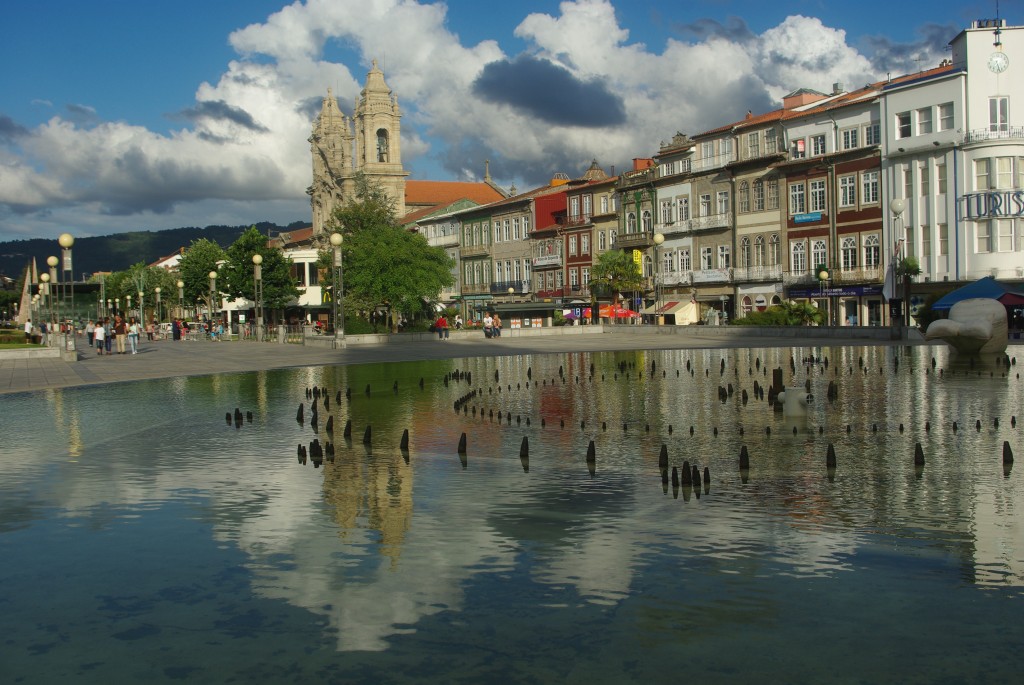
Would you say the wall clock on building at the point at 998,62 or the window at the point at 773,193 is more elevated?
the wall clock on building at the point at 998,62

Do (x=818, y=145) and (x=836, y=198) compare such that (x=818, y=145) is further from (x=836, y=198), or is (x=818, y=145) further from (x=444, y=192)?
(x=444, y=192)

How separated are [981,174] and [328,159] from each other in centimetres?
9562

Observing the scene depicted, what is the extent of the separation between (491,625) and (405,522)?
3138 mm

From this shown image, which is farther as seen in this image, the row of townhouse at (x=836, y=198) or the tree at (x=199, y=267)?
the tree at (x=199, y=267)

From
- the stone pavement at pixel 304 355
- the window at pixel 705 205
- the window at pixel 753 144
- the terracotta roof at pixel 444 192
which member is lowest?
the stone pavement at pixel 304 355

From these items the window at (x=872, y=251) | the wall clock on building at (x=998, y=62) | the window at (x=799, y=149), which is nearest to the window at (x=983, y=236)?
the window at (x=872, y=251)

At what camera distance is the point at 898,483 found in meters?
11.4

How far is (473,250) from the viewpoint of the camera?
10719 cm

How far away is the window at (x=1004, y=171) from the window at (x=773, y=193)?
51.0ft

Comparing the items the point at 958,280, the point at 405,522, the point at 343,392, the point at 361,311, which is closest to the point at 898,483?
the point at 405,522

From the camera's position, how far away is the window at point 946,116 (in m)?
57.6

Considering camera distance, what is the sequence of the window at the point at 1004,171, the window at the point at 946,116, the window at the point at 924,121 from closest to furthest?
the window at the point at 1004,171
the window at the point at 946,116
the window at the point at 924,121

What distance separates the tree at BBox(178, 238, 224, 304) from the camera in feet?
352

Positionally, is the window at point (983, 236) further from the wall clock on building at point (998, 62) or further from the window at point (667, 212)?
the window at point (667, 212)
